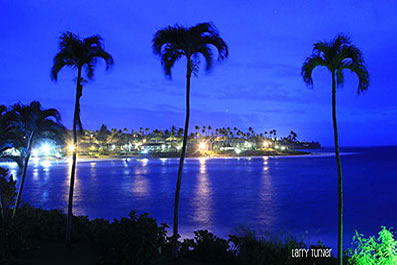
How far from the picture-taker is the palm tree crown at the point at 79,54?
9133mm

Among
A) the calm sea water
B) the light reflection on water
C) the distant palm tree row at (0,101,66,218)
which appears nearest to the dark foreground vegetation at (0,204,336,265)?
the distant palm tree row at (0,101,66,218)

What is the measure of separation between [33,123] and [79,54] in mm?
3973

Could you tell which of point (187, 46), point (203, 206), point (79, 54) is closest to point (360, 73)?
point (187, 46)

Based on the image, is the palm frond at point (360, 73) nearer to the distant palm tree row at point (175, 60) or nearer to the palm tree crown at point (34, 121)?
the distant palm tree row at point (175, 60)

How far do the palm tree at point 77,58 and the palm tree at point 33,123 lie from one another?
2.63 m

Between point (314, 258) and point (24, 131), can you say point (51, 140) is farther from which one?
point (314, 258)

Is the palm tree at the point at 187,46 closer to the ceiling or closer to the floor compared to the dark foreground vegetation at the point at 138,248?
closer to the ceiling

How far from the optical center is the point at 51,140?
1195 centimetres

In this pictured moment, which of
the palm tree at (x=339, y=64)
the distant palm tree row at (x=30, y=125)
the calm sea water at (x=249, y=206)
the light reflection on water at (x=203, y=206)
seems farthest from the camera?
the light reflection on water at (x=203, y=206)

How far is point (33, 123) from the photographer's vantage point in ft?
38.2

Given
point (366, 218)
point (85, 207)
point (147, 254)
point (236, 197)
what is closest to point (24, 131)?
point (147, 254)

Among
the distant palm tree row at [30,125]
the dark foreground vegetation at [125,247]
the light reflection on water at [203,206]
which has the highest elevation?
the distant palm tree row at [30,125]

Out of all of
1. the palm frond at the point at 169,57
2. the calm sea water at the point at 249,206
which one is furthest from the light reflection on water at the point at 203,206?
the palm frond at the point at 169,57

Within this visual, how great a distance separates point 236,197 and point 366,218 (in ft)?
46.9
